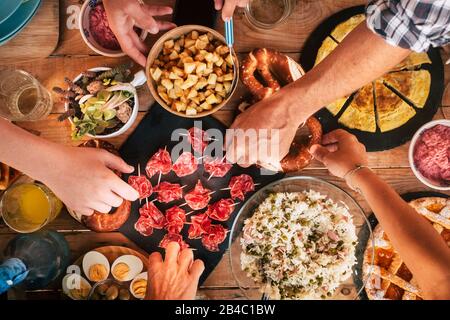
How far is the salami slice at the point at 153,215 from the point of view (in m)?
1.76

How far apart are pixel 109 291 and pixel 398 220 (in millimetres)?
1139

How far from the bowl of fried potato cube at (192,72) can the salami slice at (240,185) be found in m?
0.31

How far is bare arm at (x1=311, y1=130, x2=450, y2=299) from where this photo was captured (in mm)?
1463

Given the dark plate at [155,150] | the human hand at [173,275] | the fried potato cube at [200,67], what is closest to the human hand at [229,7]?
the fried potato cube at [200,67]

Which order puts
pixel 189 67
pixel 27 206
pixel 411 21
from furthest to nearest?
1. pixel 27 206
2. pixel 189 67
3. pixel 411 21

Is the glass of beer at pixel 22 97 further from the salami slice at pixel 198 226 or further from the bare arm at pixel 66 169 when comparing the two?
the salami slice at pixel 198 226

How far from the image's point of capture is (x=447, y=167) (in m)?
1.68

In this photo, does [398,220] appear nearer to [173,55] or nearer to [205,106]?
[205,106]

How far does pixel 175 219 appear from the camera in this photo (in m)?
1.76

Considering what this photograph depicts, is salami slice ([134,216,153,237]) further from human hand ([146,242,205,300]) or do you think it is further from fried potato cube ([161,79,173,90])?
fried potato cube ([161,79,173,90])

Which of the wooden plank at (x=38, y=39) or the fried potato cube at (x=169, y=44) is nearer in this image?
the fried potato cube at (x=169, y=44)

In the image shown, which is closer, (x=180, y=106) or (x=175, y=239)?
(x=180, y=106)

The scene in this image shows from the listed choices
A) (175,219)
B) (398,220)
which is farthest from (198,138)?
(398,220)
